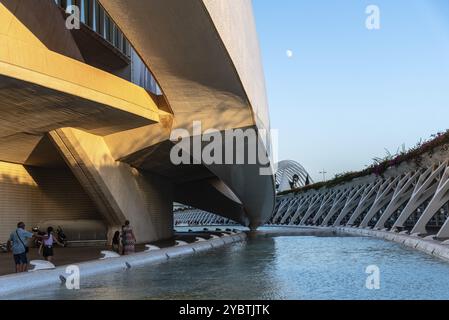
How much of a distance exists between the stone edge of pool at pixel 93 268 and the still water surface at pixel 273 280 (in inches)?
15.5

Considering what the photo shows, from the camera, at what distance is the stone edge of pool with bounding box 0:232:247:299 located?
871 centimetres

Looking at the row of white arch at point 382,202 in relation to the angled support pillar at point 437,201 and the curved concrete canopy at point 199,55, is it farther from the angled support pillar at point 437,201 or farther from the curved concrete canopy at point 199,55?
the curved concrete canopy at point 199,55

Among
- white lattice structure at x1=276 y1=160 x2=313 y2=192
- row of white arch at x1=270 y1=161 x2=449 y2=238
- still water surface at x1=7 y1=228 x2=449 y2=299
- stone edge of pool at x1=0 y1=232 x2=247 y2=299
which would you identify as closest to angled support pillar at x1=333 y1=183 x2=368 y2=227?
row of white arch at x1=270 y1=161 x2=449 y2=238

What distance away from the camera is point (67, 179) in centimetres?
2270

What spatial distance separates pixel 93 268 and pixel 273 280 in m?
4.19

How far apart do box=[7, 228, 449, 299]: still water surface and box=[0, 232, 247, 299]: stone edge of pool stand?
0.39 meters

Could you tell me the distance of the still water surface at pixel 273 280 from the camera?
7922 millimetres

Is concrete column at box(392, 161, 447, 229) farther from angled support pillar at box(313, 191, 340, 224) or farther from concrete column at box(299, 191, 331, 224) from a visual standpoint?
concrete column at box(299, 191, 331, 224)

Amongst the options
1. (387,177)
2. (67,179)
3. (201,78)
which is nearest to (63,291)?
(201,78)

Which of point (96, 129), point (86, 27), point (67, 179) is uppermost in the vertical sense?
point (86, 27)

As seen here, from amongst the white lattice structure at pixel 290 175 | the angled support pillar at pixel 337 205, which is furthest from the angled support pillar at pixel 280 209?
the white lattice structure at pixel 290 175

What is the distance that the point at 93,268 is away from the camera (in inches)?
437
